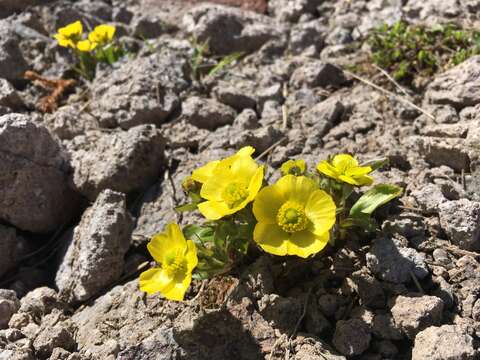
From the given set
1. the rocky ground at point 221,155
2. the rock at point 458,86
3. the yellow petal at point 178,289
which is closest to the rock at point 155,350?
the rocky ground at point 221,155

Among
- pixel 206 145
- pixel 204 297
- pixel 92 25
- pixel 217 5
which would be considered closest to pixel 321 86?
pixel 206 145

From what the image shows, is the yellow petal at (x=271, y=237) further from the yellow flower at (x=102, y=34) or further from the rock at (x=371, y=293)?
the yellow flower at (x=102, y=34)

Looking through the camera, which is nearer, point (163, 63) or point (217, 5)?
point (163, 63)

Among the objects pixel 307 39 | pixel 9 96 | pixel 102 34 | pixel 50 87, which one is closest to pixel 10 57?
pixel 50 87

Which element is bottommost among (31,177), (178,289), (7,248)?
(7,248)

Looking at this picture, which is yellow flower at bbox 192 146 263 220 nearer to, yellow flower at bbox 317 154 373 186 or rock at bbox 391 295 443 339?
yellow flower at bbox 317 154 373 186

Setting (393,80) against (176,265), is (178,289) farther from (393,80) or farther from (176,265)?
(393,80)

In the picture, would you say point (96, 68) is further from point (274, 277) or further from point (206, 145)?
point (274, 277)
